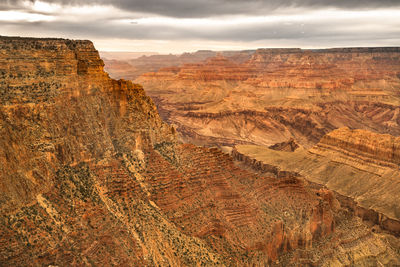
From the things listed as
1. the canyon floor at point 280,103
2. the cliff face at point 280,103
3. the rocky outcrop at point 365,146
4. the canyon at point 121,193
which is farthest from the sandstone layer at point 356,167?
the cliff face at point 280,103

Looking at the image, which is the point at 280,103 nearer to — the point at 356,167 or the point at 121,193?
the point at 356,167

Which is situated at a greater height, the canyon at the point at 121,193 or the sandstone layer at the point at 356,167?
the canyon at the point at 121,193

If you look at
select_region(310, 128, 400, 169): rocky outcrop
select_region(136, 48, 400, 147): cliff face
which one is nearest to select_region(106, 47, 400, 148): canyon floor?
select_region(136, 48, 400, 147): cliff face

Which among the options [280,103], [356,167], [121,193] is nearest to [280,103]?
[280,103]

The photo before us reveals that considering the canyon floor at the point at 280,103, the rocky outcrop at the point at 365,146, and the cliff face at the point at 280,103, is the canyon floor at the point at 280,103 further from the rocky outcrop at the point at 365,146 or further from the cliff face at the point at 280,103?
the rocky outcrop at the point at 365,146

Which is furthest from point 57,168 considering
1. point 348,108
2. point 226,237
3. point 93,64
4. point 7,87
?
point 348,108

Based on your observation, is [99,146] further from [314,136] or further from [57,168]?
[314,136]
